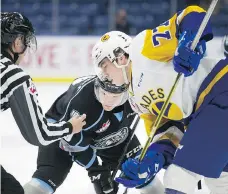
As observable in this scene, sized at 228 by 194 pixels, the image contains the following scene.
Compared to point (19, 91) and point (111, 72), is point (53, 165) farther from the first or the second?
point (19, 91)

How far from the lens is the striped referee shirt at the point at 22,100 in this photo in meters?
1.83

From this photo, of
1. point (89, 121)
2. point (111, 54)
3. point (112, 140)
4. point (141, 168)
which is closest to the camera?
point (141, 168)

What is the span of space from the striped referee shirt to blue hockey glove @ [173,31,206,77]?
49 cm

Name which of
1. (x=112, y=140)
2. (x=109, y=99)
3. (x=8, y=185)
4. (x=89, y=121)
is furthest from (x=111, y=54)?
(x=8, y=185)

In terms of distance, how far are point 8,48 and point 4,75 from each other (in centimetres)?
14

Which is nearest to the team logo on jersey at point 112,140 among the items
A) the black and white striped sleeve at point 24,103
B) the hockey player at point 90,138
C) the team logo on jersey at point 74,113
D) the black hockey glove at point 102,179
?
the hockey player at point 90,138

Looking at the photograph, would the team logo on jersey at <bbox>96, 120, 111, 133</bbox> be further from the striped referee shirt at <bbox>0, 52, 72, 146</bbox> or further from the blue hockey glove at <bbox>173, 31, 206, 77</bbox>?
the blue hockey glove at <bbox>173, 31, 206, 77</bbox>

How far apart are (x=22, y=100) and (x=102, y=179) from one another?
0.83m

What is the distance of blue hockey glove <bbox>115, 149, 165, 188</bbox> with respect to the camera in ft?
6.82

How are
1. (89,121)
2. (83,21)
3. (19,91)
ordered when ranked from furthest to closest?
(83,21), (89,121), (19,91)

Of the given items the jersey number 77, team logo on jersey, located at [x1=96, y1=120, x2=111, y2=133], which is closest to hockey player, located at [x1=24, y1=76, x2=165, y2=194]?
team logo on jersey, located at [x1=96, y1=120, x2=111, y2=133]

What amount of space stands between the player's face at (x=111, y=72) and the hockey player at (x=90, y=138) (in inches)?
1.2

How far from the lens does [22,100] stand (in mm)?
1857

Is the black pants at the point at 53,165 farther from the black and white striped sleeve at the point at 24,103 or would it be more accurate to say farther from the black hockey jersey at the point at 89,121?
the black and white striped sleeve at the point at 24,103
